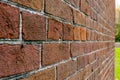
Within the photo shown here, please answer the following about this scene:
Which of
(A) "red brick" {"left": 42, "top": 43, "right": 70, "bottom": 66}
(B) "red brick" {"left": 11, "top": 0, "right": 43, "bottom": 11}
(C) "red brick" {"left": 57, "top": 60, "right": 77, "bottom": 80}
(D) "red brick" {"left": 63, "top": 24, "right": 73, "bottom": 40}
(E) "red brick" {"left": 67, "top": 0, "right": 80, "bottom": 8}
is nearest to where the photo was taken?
(B) "red brick" {"left": 11, "top": 0, "right": 43, "bottom": 11}

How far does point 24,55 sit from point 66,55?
59 cm

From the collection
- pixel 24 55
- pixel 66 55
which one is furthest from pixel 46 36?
pixel 66 55

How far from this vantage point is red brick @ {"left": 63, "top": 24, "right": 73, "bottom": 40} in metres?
1.45

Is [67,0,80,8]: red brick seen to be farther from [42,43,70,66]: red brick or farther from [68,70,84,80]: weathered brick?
[68,70,84,80]: weathered brick

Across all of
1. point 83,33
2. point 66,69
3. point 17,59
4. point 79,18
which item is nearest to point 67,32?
point 66,69

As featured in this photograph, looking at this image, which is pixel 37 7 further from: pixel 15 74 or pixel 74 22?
pixel 74 22

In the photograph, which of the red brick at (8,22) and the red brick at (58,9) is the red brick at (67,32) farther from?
the red brick at (8,22)

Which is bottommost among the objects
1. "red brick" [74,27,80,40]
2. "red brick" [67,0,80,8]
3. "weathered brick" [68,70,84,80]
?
"weathered brick" [68,70,84,80]

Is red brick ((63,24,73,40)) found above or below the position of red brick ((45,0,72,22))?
below

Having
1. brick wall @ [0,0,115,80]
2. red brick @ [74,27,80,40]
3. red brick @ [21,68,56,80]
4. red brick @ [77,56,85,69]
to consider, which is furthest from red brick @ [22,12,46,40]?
red brick @ [77,56,85,69]

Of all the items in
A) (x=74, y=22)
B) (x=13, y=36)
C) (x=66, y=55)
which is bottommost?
(x=66, y=55)

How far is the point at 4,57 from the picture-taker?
0.82 m

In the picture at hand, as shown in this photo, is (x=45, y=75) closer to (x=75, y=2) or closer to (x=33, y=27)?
(x=33, y=27)

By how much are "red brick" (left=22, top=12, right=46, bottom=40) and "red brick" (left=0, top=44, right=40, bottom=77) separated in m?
0.04
